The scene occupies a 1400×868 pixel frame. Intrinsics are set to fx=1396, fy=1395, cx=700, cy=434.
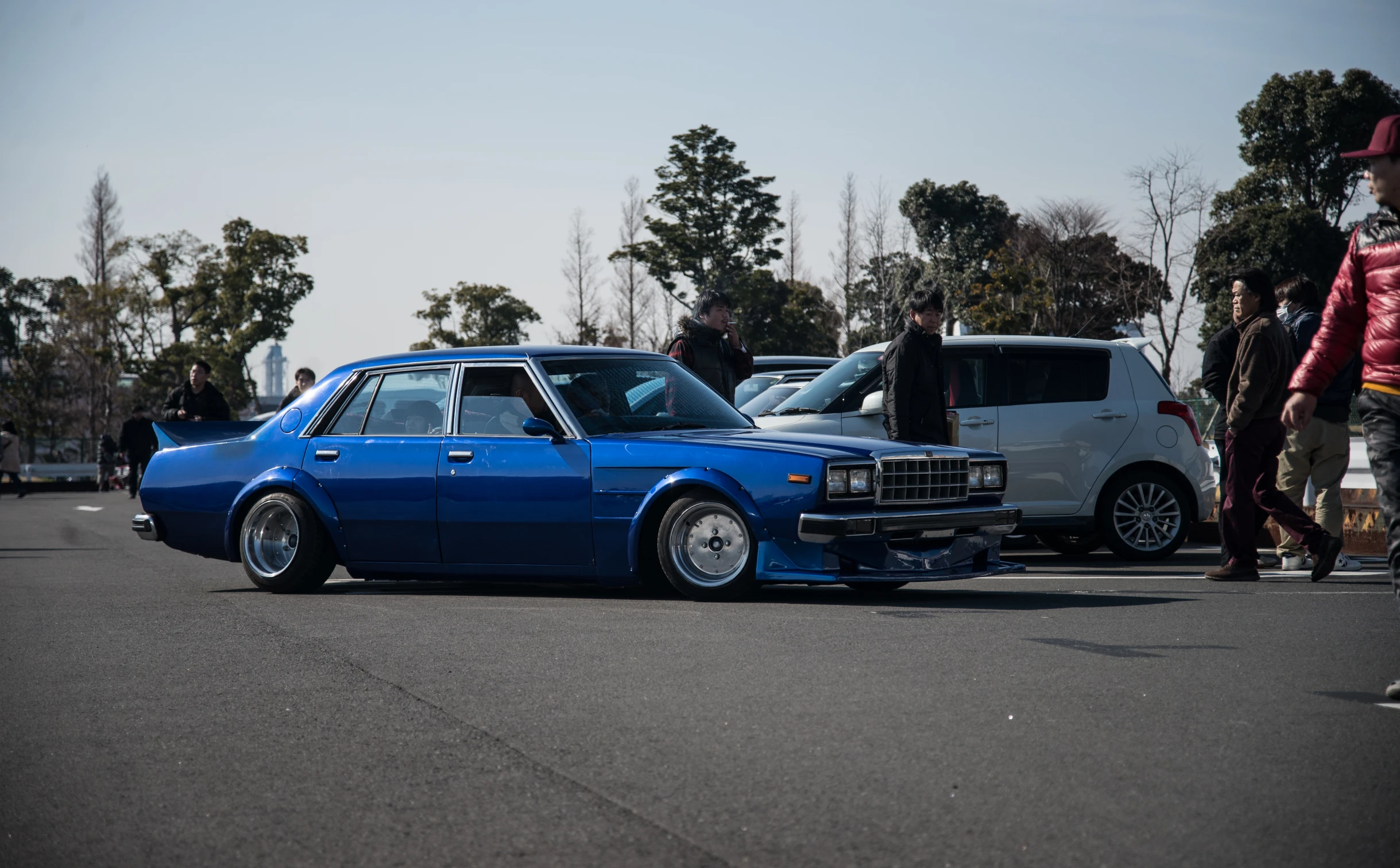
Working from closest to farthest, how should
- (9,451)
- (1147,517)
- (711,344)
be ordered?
(711,344) → (1147,517) → (9,451)

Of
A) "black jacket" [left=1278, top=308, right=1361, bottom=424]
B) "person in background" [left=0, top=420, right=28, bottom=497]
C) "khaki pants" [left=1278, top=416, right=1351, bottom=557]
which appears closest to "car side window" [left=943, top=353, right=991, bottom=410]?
"black jacket" [left=1278, top=308, right=1361, bottom=424]

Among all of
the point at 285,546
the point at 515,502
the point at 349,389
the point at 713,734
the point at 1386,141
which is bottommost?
the point at 713,734

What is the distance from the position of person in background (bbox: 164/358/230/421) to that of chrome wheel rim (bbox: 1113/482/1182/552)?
9.63 metres

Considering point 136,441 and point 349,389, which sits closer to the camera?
point 349,389

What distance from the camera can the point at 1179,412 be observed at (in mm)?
10852

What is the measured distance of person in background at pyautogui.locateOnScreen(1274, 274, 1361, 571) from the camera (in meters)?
9.22

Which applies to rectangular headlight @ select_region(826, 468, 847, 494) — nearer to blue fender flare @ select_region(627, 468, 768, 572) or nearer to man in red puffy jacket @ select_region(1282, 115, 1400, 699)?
blue fender flare @ select_region(627, 468, 768, 572)

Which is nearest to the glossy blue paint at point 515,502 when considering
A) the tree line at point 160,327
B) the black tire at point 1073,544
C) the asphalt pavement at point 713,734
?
the asphalt pavement at point 713,734

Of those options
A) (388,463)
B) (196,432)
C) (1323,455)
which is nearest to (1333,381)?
(1323,455)

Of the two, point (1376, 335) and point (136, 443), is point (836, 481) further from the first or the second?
point (136, 443)

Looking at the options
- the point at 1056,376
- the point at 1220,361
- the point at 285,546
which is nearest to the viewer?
the point at 285,546

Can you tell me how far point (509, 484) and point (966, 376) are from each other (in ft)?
14.6

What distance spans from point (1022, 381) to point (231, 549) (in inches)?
237

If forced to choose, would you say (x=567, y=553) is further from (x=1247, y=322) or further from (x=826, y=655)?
(x=1247, y=322)
